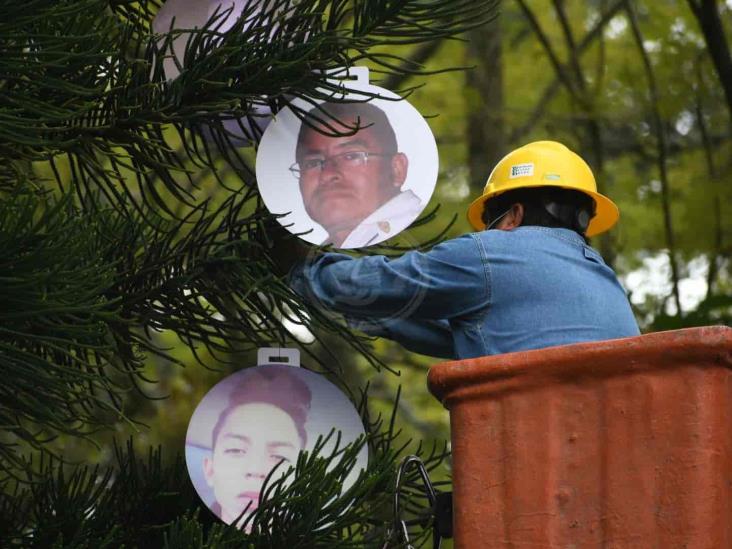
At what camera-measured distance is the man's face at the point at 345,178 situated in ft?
11.2

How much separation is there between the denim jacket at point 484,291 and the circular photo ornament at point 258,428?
8.5 inches

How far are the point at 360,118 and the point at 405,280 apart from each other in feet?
1.37

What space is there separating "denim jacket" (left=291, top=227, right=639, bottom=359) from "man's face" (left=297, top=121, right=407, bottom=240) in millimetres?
111

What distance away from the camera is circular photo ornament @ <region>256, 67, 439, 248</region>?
3.40 m

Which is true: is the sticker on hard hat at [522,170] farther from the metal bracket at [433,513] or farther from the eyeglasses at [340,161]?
the metal bracket at [433,513]

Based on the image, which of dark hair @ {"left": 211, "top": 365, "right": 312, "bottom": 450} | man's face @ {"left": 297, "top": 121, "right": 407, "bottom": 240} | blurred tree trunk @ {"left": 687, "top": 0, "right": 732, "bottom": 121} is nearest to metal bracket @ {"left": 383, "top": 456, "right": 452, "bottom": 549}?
dark hair @ {"left": 211, "top": 365, "right": 312, "bottom": 450}

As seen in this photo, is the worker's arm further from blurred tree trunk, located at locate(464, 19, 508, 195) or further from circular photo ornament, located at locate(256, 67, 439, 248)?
blurred tree trunk, located at locate(464, 19, 508, 195)

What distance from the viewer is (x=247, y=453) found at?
340cm

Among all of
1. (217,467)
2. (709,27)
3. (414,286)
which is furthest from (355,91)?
(709,27)

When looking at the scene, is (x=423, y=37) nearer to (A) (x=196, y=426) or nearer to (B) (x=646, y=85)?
(A) (x=196, y=426)

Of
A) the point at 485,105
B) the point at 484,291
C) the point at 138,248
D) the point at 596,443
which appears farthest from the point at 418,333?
the point at 485,105

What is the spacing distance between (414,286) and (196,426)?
63 centimetres

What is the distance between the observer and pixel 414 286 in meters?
3.38

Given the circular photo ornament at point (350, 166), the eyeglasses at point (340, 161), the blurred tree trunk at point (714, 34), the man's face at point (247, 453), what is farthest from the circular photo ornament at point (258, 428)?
the blurred tree trunk at point (714, 34)
